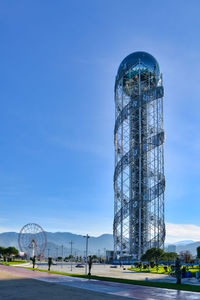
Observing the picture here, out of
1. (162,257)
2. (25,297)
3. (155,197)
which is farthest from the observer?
(155,197)

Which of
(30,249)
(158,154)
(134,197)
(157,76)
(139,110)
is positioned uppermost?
(157,76)

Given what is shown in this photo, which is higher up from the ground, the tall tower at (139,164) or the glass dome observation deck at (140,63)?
the glass dome observation deck at (140,63)

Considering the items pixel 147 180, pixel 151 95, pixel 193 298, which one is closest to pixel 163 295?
pixel 193 298

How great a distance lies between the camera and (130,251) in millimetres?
75562

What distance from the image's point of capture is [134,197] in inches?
2943

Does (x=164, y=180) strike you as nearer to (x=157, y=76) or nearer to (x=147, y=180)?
(x=147, y=180)

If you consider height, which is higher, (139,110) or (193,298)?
(139,110)

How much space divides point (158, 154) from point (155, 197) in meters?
10.5

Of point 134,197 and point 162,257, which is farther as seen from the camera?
point 134,197

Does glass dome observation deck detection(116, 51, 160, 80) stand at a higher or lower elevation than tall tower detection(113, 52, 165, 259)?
higher

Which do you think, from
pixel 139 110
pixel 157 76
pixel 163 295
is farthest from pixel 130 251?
pixel 163 295

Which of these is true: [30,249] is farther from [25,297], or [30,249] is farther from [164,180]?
[25,297]

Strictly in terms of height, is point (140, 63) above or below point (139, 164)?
above

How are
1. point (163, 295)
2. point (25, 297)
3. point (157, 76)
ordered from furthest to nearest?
point (157, 76)
point (163, 295)
point (25, 297)
